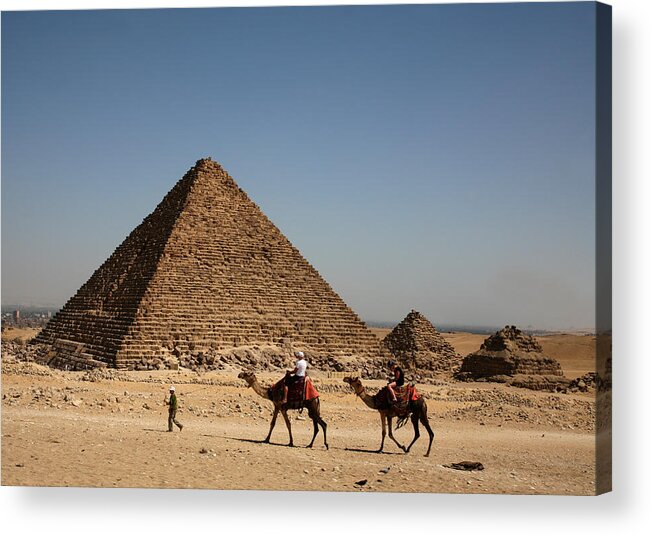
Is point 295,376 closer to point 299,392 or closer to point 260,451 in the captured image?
point 299,392

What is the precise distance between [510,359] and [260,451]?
1749 centimetres

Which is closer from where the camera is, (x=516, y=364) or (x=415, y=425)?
(x=415, y=425)

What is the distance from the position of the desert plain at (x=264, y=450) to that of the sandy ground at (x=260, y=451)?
0.01m

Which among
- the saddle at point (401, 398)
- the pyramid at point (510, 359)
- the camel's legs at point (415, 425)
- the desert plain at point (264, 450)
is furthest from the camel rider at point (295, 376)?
the pyramid at point (510, 359)

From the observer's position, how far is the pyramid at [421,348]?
33.1 metres

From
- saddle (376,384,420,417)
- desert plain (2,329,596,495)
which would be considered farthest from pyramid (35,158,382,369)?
saddle (376,384,420,417)

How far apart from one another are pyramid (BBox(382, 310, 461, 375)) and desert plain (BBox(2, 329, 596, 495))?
20502 mm

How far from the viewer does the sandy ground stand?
955cm

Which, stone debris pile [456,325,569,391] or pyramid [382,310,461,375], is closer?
stone debris pile [456,325,569,391]

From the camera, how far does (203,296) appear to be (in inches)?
1066

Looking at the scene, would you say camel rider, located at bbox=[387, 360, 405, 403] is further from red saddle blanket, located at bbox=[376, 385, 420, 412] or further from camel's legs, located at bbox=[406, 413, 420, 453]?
camel's legs, located at bbox=[406, 413, 420, 453]

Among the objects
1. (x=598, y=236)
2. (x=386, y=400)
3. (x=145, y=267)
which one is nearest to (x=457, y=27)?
(x=598, y=236)

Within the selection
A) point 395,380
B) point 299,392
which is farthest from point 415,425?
point 299,392

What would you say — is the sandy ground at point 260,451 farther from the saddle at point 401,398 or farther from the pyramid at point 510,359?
the pyramid at point 510,359
